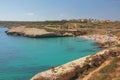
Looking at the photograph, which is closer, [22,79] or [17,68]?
[22,79]

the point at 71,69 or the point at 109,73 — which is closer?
the point at 109,73

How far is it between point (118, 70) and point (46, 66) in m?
15.7

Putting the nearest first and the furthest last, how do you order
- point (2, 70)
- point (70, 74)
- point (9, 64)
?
point (70, 74), point (2, 70), point (9, 64)

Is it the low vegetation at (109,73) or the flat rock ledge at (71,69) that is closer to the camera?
the low vegetation at (109,73)

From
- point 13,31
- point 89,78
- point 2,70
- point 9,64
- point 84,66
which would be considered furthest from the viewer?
point 13,31

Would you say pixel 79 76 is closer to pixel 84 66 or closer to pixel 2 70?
pixel 84 66

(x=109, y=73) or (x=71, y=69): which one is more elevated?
(x=71, y=69)

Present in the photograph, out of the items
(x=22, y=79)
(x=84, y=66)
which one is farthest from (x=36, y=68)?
(x=84, y=66)

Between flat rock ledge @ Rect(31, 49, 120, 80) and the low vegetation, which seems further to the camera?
flat rock ledge @ Rect(31, 49, 120, 80)

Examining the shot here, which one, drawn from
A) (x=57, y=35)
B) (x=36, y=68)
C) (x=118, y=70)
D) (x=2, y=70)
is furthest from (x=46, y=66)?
(x=57, y=35)

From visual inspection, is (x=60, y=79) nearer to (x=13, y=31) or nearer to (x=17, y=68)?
(x=17, y=68)

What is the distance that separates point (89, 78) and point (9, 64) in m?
21.5

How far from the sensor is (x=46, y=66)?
4422 centimetres

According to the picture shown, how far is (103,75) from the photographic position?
29.7 metres
